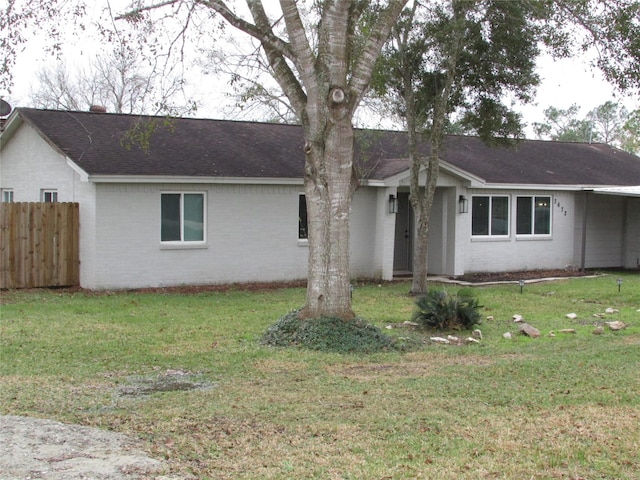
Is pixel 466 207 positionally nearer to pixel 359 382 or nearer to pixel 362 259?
pixel 362 259

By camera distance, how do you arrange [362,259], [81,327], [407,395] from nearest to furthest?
[407,395] → [81,327] → [362,259]

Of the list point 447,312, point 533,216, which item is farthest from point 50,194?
point 533,216

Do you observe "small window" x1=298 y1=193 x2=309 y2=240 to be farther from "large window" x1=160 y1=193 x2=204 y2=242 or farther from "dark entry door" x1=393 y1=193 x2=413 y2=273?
"dark entry door" x1=393 y1=193 x2=413 y2=273

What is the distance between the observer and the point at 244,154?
19.4 m

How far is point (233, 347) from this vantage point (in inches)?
408

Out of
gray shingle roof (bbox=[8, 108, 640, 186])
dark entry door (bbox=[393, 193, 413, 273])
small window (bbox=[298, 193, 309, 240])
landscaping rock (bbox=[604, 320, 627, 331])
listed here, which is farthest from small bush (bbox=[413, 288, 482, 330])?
dark entry door (bbox=[393, 193, 413, 273])

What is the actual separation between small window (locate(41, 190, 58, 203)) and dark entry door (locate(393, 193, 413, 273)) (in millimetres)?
9671

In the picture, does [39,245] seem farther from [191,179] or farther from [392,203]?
[392,203]

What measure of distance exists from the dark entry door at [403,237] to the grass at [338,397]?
9.00 meters

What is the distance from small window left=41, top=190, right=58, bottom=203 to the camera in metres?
18.5

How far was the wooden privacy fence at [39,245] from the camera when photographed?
16.5 metres

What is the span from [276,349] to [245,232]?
28.4 feet

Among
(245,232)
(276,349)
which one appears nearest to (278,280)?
(245,232)

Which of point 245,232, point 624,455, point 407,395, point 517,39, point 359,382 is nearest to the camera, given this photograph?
point 624,455
